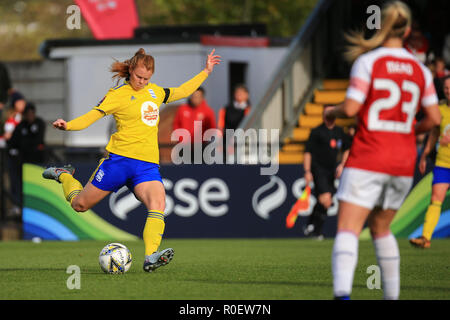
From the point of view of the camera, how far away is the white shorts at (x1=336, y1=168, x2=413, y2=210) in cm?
690

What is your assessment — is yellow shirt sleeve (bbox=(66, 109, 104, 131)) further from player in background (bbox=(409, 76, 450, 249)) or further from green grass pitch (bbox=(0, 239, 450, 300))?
player in background (bbox=(409, 76, 450, 249))

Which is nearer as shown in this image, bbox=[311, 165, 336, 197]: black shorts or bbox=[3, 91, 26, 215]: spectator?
bbox=[311, 165, 336, 197]: black shorts

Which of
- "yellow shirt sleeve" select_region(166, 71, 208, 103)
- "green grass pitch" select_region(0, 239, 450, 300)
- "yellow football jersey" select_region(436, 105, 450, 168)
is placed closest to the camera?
"green grass pitch" select_region(0, 239, 450, 300)

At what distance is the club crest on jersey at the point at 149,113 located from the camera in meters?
9.91

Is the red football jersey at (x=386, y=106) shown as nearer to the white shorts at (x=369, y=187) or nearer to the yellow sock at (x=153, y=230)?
the white shorts at (x=369, y=187)

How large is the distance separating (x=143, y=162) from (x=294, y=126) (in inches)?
417

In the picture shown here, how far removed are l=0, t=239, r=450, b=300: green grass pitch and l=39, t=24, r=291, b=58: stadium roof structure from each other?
811 centimetres

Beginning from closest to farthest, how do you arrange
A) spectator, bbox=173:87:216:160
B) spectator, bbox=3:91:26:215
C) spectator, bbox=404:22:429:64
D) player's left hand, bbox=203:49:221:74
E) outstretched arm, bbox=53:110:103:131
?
outstretched arm, bbox=53:110:103:131, player's left hand, bbox=203:49:221:74, spectator, bbox=173:87:216:160, spectator, bbox=3:91:26:215, spectator, bbox=404:22:429:64

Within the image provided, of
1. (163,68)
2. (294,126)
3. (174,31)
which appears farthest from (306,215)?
(174,31)

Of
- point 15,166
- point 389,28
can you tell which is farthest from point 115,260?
point 15,166
